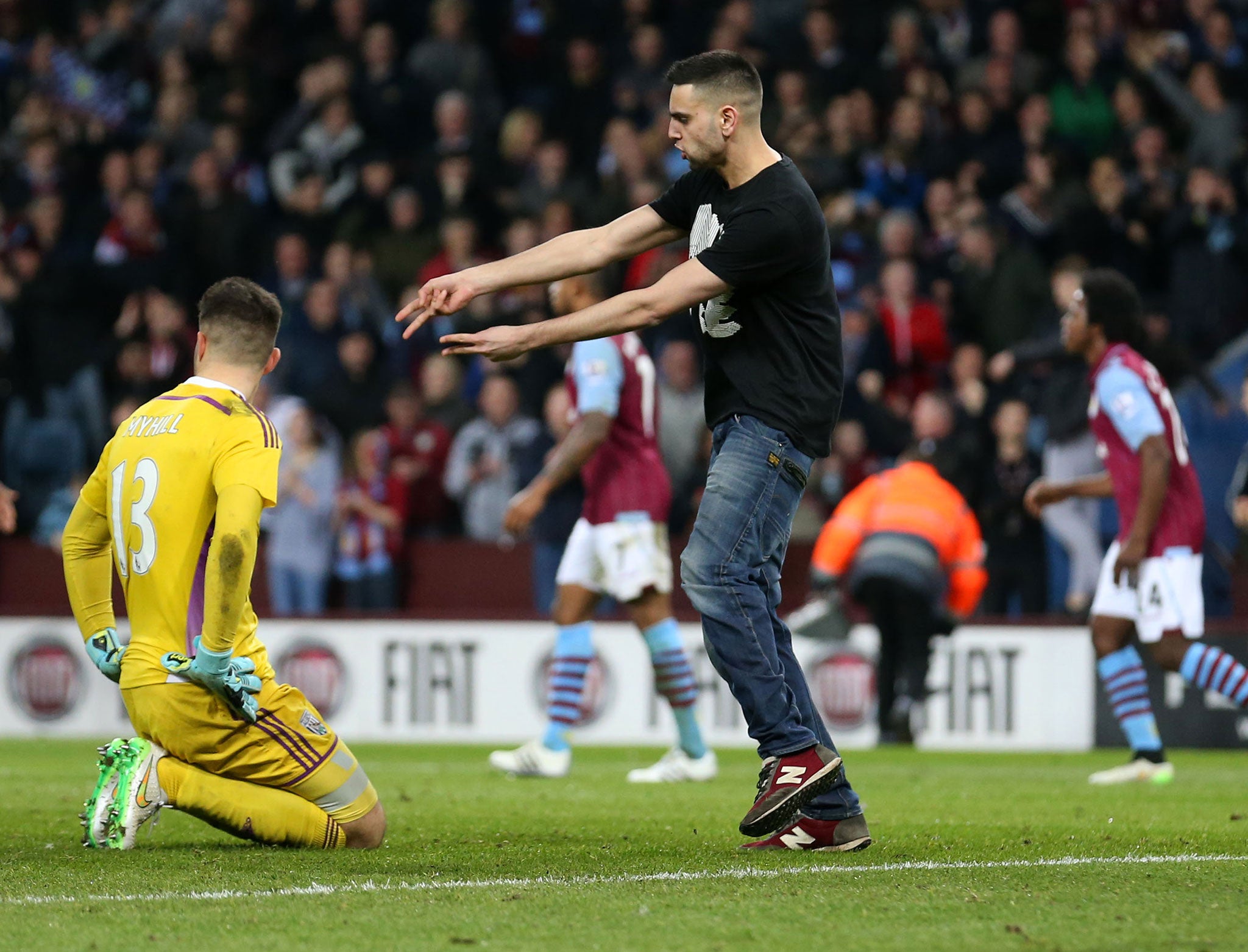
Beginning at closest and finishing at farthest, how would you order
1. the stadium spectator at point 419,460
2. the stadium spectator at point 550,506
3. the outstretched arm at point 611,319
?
the outstretched arm at point 611,319 < the stadium spectator at point 550,506 < the stadium spectator at point 419,460

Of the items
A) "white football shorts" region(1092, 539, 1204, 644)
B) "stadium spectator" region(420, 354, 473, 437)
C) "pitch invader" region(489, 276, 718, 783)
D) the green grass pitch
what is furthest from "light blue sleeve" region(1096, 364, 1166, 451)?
"stadium spectator" region(420, 354, 473, 437)

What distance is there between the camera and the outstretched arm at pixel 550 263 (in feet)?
16.9

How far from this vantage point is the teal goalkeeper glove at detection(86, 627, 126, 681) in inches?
219

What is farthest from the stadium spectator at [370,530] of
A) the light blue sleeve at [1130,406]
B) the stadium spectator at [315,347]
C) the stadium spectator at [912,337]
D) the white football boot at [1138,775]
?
the light blue sleeve at [1130,406]

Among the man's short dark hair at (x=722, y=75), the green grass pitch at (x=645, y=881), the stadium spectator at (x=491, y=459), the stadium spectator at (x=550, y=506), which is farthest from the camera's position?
the stadium spectator at (x=491, y=459)

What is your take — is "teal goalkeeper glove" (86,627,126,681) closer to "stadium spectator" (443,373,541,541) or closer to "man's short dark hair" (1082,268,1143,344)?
"man's short dark hair" (1082,268,1143,344)

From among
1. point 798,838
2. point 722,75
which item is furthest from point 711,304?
point 798,838

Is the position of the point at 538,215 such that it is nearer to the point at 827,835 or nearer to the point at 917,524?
the point at 917,524

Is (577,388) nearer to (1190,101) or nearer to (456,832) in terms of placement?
(456,832)

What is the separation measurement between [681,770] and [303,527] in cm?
567

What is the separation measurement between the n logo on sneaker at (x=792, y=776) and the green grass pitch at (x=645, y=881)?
0.22m

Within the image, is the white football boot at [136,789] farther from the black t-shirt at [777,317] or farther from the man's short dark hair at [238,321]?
the black t-shirt at [777,317]

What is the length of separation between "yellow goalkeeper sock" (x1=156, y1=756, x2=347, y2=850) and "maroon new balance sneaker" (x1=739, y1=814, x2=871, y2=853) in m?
1.36

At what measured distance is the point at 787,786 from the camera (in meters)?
5.25
